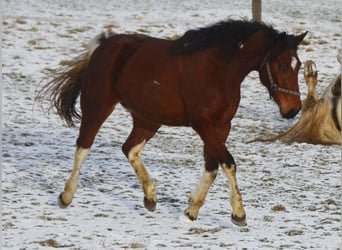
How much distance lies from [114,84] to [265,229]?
7.05 feet

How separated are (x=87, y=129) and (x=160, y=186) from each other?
1.55 meters

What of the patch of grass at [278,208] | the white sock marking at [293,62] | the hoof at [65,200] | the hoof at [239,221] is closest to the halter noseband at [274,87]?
the white sock marking at [293,62]

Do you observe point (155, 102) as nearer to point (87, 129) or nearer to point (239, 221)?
point (87, 129)

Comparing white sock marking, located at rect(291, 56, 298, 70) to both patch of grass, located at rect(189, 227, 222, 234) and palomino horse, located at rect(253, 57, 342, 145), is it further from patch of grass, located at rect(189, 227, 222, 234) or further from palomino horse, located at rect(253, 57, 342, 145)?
palomino horse, located at rect(253, 57, 342, 145)

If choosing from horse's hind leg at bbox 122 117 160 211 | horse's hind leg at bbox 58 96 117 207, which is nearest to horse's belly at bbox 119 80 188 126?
horse's hind leg at bbox 58 96 117 207

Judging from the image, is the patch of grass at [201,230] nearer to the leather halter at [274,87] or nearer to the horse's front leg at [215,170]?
the horse's front leg at [215,170]

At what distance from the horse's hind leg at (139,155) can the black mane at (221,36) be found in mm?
1071

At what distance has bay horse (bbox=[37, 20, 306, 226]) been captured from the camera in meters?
6.77

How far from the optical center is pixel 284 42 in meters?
6.68

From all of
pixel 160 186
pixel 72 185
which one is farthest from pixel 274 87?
pixel 160 186

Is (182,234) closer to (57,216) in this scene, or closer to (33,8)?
(57,216)

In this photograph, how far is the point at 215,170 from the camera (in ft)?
23.6

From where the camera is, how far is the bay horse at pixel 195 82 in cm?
677

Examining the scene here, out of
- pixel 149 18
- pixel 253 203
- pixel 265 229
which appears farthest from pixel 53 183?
pixel 149 18
